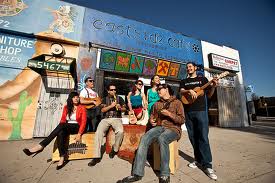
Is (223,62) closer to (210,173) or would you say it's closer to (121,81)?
(121,81)

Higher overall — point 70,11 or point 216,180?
point 70,11

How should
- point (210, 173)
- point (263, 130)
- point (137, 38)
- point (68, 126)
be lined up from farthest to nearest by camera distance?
1. point (263, 130)
2. point (137, 38)
3. point (68, 126)
4. point (210, 173)

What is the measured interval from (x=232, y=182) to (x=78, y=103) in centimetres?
341

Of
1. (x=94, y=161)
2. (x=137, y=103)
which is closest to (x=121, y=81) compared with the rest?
(x=137, y=103)

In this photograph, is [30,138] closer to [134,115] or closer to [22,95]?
[22,95]

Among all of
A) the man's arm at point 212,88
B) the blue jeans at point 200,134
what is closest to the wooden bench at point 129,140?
the blue jeans at point 200,134

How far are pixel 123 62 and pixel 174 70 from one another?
3379mm

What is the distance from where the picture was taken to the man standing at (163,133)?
7.63 ft

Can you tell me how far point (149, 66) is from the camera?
853 cm

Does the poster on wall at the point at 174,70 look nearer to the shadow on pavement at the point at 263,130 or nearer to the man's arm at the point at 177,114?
the shadow on pavement at the point at 263,130

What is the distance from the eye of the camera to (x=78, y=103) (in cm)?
359

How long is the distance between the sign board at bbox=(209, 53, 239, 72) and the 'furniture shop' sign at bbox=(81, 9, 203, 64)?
40.0 inches

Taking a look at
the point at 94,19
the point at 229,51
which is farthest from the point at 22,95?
the point at 229,51

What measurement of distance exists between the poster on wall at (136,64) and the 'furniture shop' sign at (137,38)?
41 centimetres
